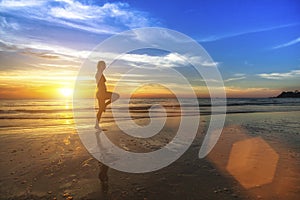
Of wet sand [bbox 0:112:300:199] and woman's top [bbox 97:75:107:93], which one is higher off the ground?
woman's top [bbox 97:75:107:93]

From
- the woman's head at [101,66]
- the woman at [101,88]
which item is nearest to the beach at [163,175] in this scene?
the woman at [101,88]

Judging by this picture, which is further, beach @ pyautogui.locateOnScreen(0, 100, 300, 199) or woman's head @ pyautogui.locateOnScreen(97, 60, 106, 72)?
woman's head @ pyautogui.locateOnScreen(97, 60, 106, 72)

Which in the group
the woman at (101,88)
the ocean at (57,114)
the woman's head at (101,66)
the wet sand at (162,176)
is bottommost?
the wet sand at (162,176)

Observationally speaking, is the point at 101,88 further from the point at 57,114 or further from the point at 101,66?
the point at 57,114

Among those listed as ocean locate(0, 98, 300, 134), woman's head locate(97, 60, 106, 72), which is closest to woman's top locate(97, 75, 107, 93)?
woman's head locate(97, 60, 106, 72)

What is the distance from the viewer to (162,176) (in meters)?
4.80

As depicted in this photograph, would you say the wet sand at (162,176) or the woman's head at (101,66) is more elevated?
the woman's head at (101,66)

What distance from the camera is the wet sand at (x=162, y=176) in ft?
13.0

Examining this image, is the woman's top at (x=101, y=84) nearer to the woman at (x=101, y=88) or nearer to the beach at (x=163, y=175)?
the woman at (x=101, y=88)

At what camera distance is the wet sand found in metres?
3.96

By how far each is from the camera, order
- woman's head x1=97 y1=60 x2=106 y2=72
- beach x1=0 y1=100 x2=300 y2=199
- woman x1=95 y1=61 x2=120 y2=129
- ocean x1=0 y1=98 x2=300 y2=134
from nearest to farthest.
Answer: beach x1=0 y1=100 x2=300 y2=199 → woman's head x1=97 y1=60 x2=106 y2=72 → woman x1=95 y1=61 x2=120 y2=129 → ocean x1=0 y1=98 x2=300 y2=134

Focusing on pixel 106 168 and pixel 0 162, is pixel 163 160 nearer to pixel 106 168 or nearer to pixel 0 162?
pixel 106 168

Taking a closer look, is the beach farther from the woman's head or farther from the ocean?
the ocean

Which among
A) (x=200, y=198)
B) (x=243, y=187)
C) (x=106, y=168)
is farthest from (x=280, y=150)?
(x=106, y=168)
